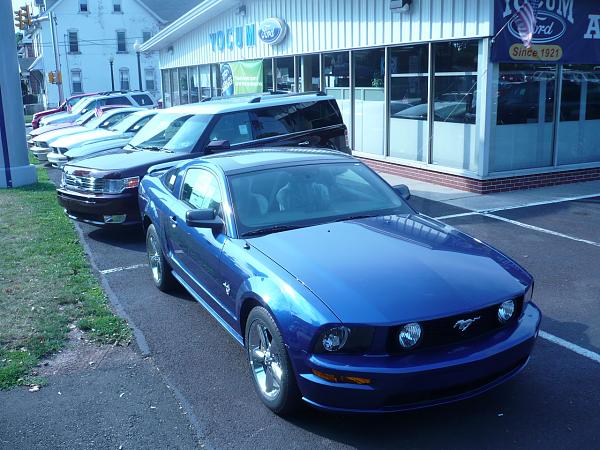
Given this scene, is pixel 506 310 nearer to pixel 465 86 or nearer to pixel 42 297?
pixel 42 297

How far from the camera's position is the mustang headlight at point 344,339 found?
351 cm

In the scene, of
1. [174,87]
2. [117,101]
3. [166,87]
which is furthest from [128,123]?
[166,87]

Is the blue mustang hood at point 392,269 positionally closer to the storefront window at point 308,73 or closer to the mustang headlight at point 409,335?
the mustang headlight at point 409,335

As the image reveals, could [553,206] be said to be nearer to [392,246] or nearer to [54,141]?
[392,246]

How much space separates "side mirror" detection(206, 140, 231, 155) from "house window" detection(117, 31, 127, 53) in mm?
53303

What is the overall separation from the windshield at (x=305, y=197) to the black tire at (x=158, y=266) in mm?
1719

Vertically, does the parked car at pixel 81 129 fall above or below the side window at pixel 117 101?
below

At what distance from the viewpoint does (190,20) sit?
21969 millimetres

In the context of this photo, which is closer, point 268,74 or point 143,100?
point 268,74

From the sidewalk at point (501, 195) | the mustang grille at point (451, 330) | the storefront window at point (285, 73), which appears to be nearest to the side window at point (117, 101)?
the storefront window at point (285, 73)

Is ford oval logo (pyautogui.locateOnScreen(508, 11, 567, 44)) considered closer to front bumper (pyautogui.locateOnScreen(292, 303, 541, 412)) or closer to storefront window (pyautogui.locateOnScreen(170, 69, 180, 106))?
front bumper (pyautogui.locateOnScreen(292, 303, 541, 412))

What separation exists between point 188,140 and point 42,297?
11.9 feet

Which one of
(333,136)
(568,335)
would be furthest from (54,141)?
(568,335)

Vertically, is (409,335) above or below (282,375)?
above
